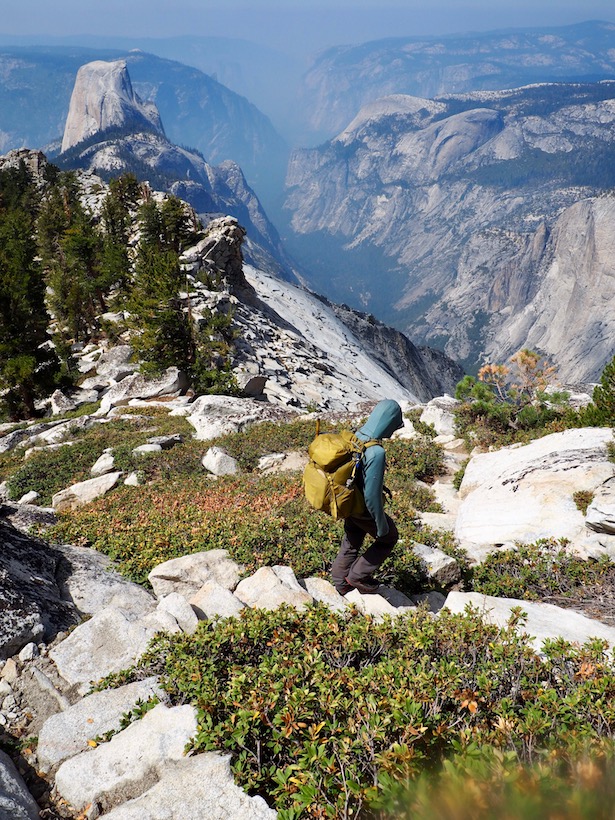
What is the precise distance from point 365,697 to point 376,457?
3.18 metres

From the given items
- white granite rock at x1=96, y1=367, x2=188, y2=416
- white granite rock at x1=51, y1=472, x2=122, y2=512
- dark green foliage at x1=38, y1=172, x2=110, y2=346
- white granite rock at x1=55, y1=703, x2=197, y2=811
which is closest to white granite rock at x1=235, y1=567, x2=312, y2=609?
white granite rock at x1=55, y1=703, x2=197, y2=811

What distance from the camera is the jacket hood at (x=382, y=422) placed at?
7.05 metres

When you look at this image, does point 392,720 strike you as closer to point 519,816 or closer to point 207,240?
point 519,816

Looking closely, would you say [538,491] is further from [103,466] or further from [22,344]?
[22,344]

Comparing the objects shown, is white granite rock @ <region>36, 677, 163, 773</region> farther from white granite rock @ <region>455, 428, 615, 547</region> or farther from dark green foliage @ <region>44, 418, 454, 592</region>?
white granite rock @ <region>455, 428, 615, 547</region>

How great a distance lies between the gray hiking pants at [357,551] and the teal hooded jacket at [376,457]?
0.41 meters

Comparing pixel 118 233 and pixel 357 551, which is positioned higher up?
pixel 357 551

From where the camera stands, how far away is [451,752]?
361 centimetres

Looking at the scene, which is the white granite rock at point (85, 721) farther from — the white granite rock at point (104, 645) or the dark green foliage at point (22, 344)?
the dark green foliage at point (22, 344)

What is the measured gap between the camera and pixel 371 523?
7574 mm

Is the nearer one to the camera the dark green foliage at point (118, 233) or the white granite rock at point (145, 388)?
the white granite rock at point (145, 388)

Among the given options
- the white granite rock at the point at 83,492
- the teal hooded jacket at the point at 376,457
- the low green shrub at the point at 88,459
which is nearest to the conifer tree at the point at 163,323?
the low green shrub at the point at 88,459

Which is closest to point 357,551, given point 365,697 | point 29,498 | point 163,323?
point 365,697

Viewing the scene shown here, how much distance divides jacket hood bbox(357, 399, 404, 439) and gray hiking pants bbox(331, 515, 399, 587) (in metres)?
1.28
